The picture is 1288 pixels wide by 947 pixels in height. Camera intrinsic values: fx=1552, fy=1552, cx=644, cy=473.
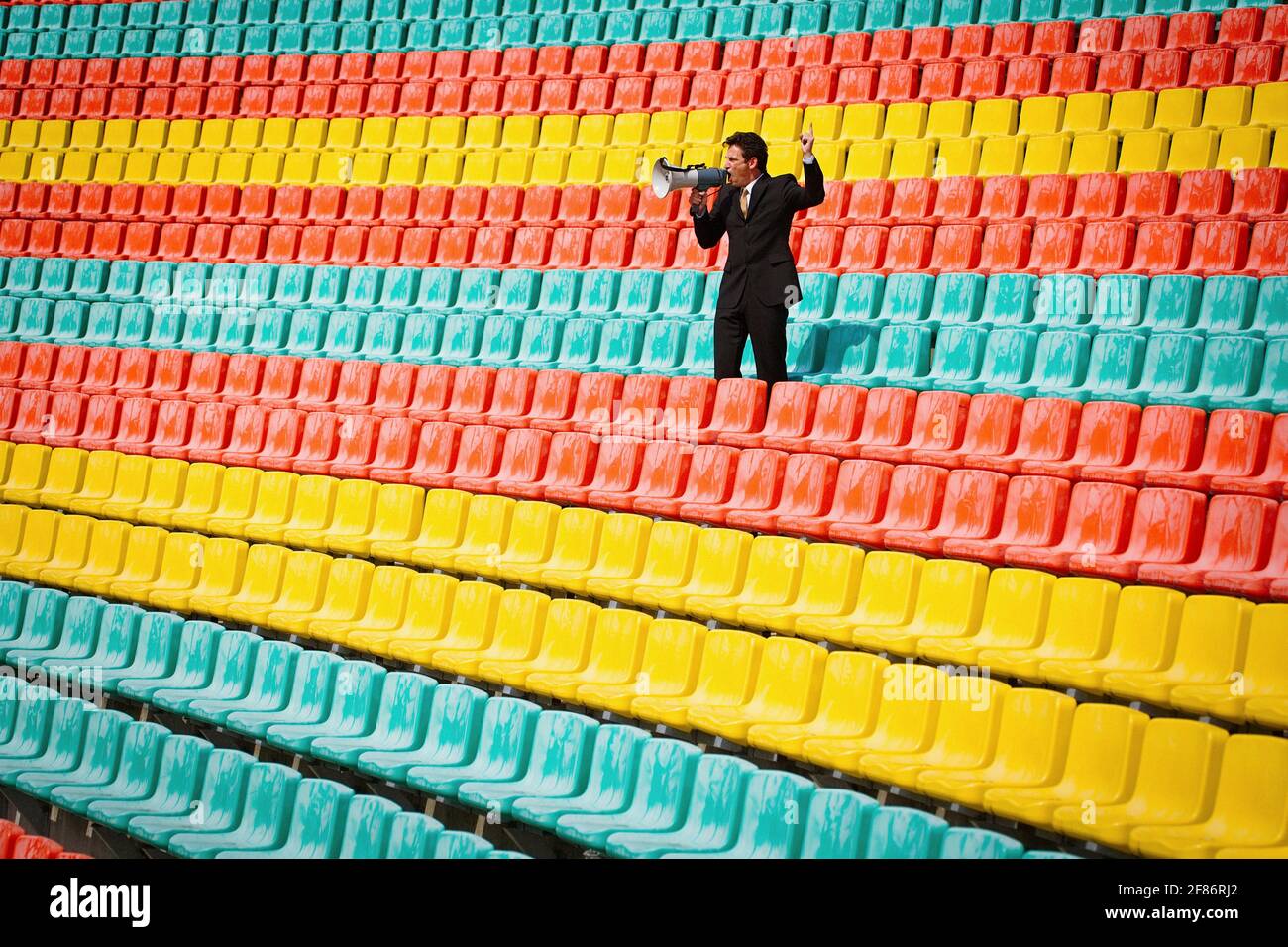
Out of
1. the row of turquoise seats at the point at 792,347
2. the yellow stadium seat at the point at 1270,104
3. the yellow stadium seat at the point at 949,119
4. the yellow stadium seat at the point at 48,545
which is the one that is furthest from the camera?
the yellow stadium seat at the point at 949,119

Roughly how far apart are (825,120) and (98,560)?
285 cm

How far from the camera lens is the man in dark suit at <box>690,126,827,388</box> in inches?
150

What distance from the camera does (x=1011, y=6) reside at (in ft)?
18.2

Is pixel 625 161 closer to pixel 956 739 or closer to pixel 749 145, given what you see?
pixel 749 145

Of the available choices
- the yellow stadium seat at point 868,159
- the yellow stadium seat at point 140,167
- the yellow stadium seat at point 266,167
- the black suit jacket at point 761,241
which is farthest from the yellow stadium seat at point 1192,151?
the yellow stadium seat at point 140,167

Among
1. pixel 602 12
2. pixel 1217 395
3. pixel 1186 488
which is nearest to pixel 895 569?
pixel 1186 488

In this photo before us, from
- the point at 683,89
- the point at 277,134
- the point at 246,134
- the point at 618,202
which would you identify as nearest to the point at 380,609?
the point at 618,202

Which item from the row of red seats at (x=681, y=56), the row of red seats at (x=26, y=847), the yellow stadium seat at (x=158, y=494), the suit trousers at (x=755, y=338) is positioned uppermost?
the row of red seats at (x=681, y=56)

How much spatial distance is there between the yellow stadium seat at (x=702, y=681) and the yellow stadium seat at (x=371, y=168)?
3.57 m

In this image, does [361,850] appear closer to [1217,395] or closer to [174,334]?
[1217,395]

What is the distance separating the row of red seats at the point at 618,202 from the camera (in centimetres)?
420

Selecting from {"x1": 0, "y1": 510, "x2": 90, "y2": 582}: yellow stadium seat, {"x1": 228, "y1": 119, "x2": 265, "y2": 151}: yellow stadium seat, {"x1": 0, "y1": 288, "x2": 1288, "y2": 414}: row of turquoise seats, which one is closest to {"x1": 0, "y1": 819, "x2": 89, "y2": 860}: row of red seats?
{"x1": 0, "y1": 510, "x2": 90, "y2": 582}: yellow stadium seat

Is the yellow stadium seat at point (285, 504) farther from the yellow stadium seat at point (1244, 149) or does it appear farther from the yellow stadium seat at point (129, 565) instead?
the yellow stadium seat at point (1244, 149)

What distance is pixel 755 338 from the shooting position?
3895 millimetres
